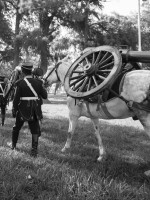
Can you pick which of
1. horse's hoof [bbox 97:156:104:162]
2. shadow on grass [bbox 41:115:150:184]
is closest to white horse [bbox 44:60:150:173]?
horse's hoof [bbox 97:156:104:162]

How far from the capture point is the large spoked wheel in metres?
4.17

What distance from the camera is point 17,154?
204 inches

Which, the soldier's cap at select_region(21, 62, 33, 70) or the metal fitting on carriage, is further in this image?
the soldier's cap at select_region(21, 62, 33, 70)

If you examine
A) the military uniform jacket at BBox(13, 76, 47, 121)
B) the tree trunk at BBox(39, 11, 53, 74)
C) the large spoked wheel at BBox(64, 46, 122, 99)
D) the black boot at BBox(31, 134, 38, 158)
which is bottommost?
the black boot at BBox(31, 134, 38, 158)

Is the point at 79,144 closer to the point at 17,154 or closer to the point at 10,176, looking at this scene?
the point at 17,154

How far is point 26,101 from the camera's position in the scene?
17.5 ft

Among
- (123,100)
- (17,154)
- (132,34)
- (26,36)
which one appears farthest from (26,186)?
(132,34)

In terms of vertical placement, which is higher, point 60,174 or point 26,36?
point 26,36

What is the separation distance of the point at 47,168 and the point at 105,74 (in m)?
1.97

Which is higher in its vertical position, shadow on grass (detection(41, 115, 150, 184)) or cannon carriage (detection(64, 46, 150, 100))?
cannon carriage (detection(64, 46, 150, 100))

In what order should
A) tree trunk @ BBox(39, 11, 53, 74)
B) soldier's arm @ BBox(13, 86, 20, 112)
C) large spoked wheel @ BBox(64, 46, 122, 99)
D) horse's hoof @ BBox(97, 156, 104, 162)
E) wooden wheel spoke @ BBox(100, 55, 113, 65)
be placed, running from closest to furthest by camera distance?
large spoked wheel @ BBox(64, 46, 122, 99)
wooden wheel spoke @ BBox(100, 55, 113, 65)
soldier's arm @ BBox(13, 86, 20, 112)
horse's hoof @ BBox(97, 156, 104, 162)
tree trunk @ BBox(39, 11, 53, 74)

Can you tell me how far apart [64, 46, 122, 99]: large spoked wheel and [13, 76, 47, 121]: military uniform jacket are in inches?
37.8

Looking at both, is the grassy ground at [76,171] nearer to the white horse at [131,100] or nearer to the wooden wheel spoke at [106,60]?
the white horse at [131,100]

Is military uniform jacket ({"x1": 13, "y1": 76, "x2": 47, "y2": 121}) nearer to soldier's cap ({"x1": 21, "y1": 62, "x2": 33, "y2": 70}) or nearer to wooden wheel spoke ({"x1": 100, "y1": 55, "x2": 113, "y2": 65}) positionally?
soldier's cap ({"x1": 21, "y1": 62, "x2": 33, "y2": 70})
